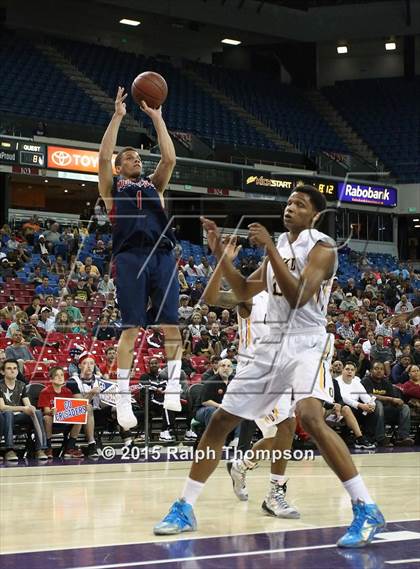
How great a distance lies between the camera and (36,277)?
Answer: 60.3ft

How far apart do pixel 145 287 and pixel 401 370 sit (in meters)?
10.1

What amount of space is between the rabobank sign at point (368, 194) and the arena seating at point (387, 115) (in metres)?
1.20

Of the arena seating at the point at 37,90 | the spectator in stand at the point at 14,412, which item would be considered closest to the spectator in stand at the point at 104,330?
the spectator in stand at the point at 14,412

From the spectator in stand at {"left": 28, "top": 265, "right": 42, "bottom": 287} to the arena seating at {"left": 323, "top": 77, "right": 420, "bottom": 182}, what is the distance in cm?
1873

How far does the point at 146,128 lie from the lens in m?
28.3

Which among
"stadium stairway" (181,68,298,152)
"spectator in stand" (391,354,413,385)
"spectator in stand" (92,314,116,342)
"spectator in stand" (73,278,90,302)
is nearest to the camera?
"spectator in stand" (92,314,116,342)

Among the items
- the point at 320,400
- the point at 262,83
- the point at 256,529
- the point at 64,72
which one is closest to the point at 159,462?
the point at 256,529

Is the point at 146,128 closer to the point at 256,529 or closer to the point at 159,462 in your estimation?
the point at 159,462

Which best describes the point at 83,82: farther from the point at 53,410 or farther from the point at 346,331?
the point at 53,410

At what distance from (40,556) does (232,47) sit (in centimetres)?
3439

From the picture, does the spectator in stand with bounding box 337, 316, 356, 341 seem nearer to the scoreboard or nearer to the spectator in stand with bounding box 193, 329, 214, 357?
the spectator in stand with bounding box 193, 329, 214, 357

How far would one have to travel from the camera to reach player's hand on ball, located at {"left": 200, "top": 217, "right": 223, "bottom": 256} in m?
5.66

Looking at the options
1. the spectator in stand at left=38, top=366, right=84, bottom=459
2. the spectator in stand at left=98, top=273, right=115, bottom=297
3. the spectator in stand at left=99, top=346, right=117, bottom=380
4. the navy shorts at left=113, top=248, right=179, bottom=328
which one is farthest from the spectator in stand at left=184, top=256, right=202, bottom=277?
the navy shorts at left=113, top=248, right=179, bottom=328

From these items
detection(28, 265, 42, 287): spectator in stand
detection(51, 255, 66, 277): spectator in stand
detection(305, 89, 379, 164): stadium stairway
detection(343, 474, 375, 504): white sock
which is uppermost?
detection(305, 89, 379, 164): stadium stairway
